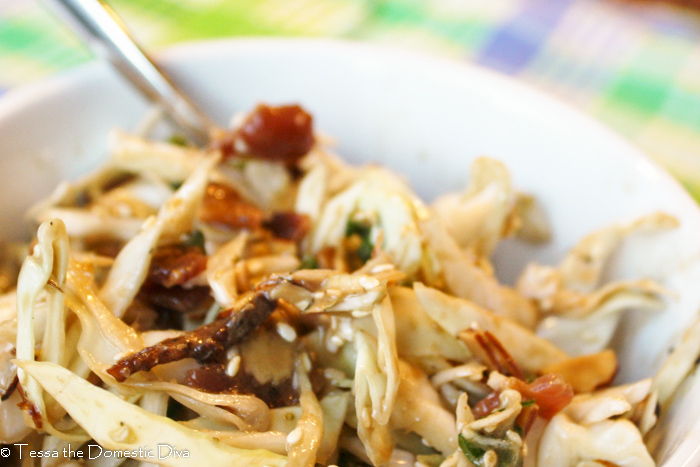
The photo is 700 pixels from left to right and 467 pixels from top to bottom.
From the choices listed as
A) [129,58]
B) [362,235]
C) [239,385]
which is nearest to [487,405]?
[239,385]

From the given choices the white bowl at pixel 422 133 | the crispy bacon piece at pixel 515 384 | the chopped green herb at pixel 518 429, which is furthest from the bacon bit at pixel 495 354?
the white bowl at pixel 422 133

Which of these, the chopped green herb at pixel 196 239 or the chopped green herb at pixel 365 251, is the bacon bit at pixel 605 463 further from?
the chopped green herb at pixel 196 239

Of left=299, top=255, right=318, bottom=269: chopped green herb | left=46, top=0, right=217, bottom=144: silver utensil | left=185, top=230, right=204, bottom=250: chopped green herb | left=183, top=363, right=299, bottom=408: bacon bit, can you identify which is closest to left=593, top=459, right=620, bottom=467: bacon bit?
left=183, top=363, right=299, bottom=408: bacon bit

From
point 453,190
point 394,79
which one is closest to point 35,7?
point 394,79

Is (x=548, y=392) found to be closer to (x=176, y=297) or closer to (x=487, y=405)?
(x=487, y=405)

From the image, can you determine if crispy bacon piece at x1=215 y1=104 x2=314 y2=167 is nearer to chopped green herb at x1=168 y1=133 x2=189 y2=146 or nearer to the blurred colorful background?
chopped green herb at x1=168 y1=133 x2=189 y2=146

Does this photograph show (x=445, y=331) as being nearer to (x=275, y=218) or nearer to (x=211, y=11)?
(x=275, y=218)
